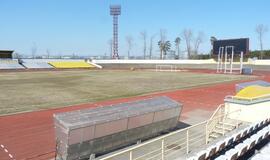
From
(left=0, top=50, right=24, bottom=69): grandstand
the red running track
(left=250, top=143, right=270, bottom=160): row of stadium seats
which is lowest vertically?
the red running track

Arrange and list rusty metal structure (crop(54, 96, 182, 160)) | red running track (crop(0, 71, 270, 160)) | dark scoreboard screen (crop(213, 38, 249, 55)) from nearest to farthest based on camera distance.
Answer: rusty metal structure (crop(54, 96, 182, 160))
red running track (crop(0, 71, 270, 160))
dark scoreboard screen (crop(213, 38, 249, 55))

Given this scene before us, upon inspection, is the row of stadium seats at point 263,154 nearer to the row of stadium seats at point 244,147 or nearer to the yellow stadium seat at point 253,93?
the row of stadium seats at point 244,147

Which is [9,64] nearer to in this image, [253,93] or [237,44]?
[237,44]

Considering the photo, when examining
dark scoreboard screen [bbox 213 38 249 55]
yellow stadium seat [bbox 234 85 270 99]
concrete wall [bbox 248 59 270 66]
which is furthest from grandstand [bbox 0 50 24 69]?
yellow stadium seat [bbox 234 85 270 99]

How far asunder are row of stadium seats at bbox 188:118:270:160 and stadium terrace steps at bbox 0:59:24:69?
62232 mm

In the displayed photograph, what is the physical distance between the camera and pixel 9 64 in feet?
219

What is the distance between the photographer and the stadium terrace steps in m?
64.4

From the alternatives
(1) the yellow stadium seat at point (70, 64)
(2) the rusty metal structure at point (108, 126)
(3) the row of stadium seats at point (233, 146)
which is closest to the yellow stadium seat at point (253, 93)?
(3) the row of stadium seats at point (233, 146)

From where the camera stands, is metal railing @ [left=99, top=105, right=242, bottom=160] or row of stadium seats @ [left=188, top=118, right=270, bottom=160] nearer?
row of stadium seats @ [left=188, top=118, right=270, bottom=160]

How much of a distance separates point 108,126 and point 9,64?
63928mm

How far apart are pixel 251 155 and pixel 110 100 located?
13.1 meters

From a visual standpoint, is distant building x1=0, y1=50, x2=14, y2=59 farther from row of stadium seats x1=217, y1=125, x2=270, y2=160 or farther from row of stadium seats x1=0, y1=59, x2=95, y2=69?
row of stadium seats x1=217, y1=125, x2=270, y2=160

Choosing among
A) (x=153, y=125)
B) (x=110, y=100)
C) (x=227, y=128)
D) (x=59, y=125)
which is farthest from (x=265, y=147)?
(x=110, y=100)

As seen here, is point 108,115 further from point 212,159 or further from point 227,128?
point 227,128
